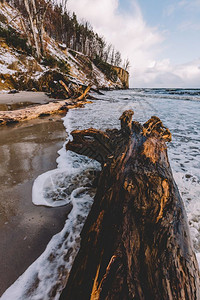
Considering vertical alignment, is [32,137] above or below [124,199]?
below

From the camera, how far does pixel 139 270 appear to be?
2.27 feet

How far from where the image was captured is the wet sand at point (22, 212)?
1.08 metres

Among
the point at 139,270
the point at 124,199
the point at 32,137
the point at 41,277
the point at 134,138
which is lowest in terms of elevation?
the point at 41,277

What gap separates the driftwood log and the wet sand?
0.51 meters

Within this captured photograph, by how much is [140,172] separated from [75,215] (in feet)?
2.77

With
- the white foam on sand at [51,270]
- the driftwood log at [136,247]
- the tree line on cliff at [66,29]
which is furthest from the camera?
the tree line on cliff at [66,29]

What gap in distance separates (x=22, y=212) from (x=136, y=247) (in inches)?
49.0

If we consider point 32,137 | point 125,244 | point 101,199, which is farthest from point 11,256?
point 32,137

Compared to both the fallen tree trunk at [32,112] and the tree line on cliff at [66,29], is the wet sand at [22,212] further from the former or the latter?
the tree line on cliff at [66,29]

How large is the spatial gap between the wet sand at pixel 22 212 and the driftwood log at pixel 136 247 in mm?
512

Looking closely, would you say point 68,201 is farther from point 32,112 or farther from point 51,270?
point 32,112

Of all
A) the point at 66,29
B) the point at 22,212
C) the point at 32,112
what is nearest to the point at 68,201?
the point at 22,212

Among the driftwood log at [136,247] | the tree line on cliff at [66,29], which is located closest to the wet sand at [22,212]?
the driftwood log at [136,247]

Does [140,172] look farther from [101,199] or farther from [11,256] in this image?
[11,256]
